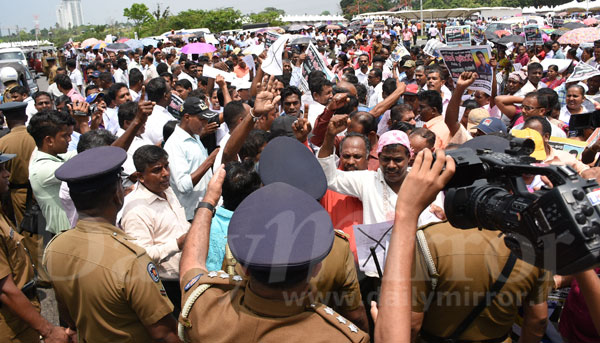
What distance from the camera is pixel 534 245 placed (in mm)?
1285

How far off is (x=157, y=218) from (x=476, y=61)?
4.21 meters

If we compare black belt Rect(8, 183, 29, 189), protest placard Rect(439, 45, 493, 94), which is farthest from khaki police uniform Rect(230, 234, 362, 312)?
protest placard Rect(439, 45, 493, 94)

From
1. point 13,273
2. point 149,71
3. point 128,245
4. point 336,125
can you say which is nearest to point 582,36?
point 149,71

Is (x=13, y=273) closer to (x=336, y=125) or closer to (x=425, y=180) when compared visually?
(x=336, y=125)

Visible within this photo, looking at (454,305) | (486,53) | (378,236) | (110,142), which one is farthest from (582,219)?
(486,53)

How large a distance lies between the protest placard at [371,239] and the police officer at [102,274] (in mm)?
1125

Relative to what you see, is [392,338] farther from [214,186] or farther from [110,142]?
[110,142]

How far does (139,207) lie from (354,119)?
7.65 ft

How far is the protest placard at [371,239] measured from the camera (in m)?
2.72

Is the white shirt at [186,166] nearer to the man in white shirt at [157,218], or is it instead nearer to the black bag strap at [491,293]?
the man in white shirt at [157,218]

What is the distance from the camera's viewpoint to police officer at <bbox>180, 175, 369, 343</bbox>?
1.46 m

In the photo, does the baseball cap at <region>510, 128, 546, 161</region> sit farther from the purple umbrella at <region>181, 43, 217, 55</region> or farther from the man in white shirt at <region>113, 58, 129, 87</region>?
the purple umbrella at <region>181, 43, 217, 55</region>

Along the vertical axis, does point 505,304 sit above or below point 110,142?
below

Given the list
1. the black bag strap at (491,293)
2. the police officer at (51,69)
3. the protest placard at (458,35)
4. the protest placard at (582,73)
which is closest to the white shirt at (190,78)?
the police officer at (51,69)
